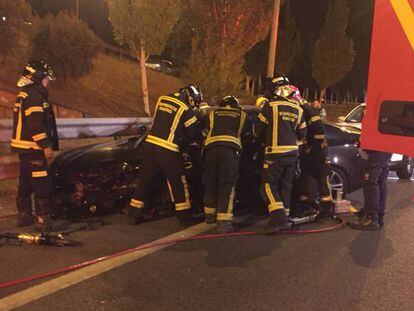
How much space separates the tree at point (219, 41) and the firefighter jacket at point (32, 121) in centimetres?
934

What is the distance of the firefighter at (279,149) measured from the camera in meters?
5.67

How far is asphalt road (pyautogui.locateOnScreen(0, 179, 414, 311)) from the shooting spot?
3.90 m

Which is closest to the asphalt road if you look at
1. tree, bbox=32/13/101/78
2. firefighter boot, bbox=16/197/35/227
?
firefighter boot, bbox=16/197/35/227

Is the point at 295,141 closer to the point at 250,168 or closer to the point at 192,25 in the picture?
the point at 250,168

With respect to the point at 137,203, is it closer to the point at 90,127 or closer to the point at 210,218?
the point at 210,218

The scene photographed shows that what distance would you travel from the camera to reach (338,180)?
6.91 metres

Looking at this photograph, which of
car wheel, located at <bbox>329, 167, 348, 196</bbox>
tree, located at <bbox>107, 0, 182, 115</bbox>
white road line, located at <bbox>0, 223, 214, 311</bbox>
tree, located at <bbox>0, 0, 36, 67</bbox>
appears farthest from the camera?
tree, located at <bbox>107, 0, 182, 115</bbox>

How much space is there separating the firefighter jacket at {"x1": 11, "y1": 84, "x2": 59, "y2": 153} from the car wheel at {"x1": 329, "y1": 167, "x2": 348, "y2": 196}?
12.0 feet

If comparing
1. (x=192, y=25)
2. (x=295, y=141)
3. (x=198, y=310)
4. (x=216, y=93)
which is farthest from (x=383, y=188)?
(x=192, y=25)

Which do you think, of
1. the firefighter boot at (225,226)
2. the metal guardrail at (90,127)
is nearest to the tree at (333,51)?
the metal guardrail at (90,127)

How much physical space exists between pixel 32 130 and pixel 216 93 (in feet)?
31.8

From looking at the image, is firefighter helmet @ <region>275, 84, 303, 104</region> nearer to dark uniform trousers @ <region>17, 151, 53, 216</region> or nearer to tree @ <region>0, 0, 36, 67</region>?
dark uniform trousers @ <region>17, 151, 53, 216</region>

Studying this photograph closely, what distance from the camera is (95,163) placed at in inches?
244

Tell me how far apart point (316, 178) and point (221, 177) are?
1273mm
